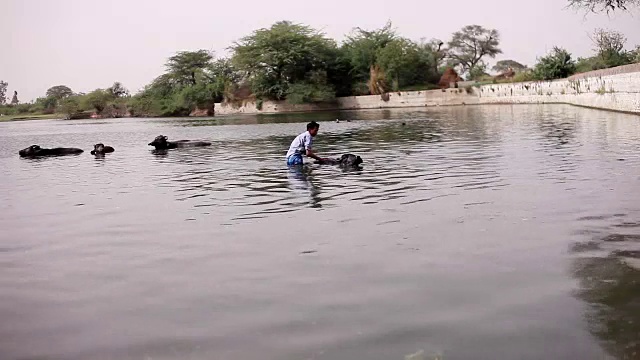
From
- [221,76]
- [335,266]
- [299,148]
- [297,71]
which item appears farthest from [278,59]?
[335,266]

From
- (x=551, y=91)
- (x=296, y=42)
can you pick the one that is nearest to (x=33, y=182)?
(x=551, y=91)

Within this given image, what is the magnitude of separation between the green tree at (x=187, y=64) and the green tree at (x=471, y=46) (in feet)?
121

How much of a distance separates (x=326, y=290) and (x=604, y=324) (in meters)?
2.31

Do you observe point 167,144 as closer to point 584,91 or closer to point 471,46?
point 584,91

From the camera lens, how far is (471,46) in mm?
100000

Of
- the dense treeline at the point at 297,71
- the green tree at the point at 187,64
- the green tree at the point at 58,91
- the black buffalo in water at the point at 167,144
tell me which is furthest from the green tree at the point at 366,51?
the green tree at the point at 58,91

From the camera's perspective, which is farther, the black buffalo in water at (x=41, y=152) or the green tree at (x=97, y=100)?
the green tree at (x=97, y=100)

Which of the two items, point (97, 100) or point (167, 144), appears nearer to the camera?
point (167, 144)

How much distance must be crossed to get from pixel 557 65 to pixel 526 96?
320cm

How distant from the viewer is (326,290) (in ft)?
19.4

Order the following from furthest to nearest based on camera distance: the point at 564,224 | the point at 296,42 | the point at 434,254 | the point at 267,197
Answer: the point at 296,42, the point at 267,197, the point at 564,224, the point at 434,254

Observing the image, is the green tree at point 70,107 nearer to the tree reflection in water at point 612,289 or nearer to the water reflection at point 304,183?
the water reflection at point 304,183

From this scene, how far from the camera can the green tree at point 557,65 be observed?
50.1 m

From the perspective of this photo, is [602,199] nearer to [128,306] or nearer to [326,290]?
[326,290]
